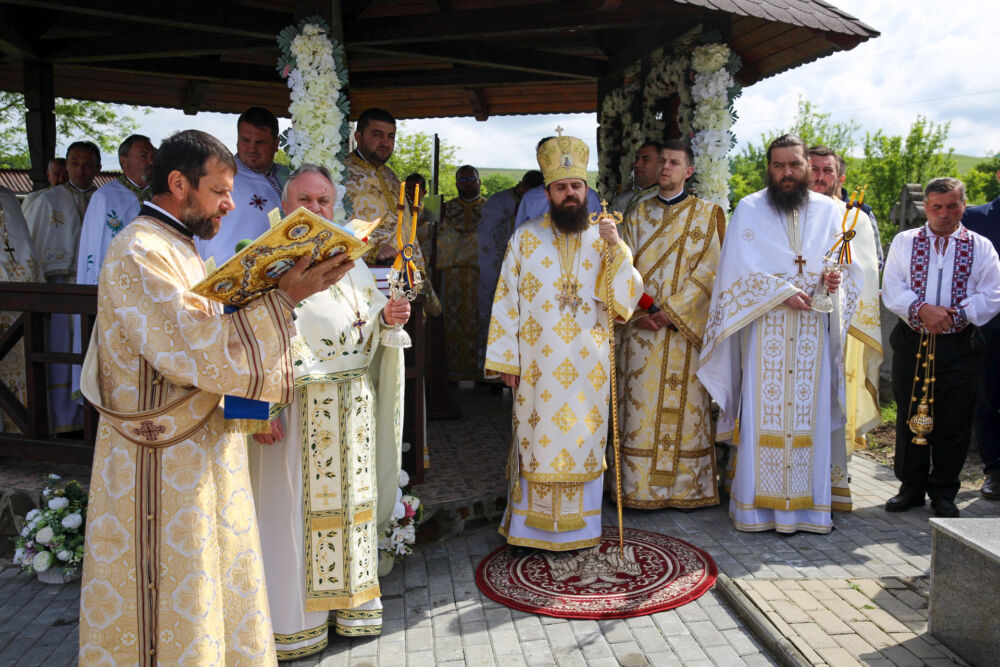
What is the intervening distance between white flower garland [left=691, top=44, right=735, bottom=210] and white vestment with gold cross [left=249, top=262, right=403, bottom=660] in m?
3.22

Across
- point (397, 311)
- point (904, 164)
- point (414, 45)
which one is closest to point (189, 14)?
point (414, 45)

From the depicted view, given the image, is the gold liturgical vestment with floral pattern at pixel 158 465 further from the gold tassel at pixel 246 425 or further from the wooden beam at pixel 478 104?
the wooden beam at pixel 478 104

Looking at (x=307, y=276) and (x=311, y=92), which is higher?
(x=311, y=92)

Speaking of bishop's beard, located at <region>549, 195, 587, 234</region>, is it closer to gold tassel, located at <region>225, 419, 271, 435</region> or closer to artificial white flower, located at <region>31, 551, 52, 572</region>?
gold tassel, located at <region>225, 419, 271, 435</region>

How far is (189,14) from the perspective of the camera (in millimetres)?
5637

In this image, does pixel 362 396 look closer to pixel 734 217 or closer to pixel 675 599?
pixel 675 599

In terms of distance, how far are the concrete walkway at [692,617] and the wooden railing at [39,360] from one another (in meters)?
0.75

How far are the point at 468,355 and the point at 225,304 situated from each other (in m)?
6.51

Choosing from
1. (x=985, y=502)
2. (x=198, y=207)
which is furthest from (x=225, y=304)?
(x=985, y=502)

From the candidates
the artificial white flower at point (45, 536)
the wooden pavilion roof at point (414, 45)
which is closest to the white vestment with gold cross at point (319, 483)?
the artificial white flower at point (45, 536)

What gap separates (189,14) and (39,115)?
10.3 ft

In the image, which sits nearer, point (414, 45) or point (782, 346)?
point (782, 346)

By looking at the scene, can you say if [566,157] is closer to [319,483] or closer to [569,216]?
[569,216]

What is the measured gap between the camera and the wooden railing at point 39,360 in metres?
4.84
